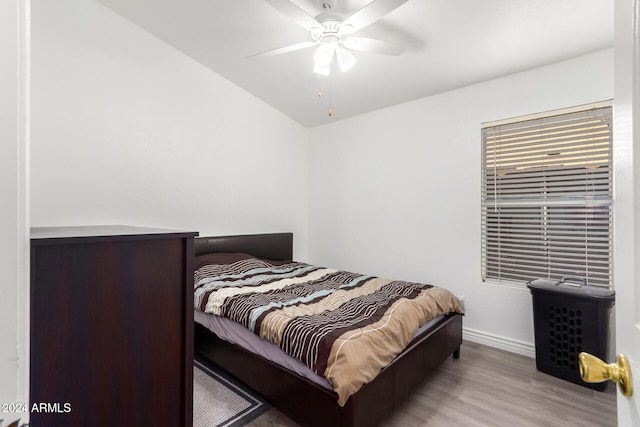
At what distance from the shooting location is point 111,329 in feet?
3.09

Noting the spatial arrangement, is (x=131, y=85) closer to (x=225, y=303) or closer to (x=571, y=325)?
(x=225, y=303)

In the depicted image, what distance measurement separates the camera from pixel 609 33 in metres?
2.22

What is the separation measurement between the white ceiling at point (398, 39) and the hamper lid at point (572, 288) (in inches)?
74.4

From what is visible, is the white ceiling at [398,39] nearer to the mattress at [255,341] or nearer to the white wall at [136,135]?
the white wall at [136,135]

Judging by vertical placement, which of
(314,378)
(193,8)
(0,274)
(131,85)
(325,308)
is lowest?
(314,378)

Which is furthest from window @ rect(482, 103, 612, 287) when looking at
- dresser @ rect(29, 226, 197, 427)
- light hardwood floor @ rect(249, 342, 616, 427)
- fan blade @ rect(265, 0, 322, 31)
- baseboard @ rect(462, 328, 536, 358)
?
dresser @ rect(29, 226, 197, 427)

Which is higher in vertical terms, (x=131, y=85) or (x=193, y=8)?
(x=193, y=8)

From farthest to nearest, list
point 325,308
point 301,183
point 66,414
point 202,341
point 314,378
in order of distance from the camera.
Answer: point 301,183, point 202,341, point 325,308, point 314,378, point 66,414

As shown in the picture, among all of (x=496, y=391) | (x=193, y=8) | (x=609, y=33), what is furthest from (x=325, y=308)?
(x=609, y=33)

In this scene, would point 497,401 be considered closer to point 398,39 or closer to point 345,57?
point 345,57

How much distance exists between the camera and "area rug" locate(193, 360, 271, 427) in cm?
187

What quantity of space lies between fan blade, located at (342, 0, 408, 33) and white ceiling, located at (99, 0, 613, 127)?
34 centimetres

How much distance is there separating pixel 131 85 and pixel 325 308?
2.77 m

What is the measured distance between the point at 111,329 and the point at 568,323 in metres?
2.96
